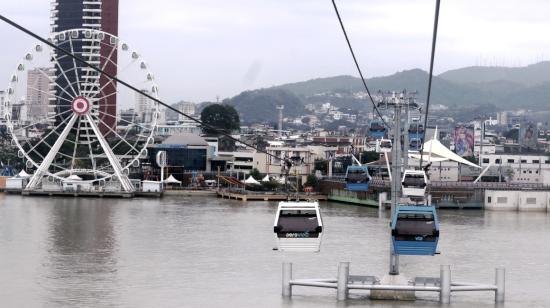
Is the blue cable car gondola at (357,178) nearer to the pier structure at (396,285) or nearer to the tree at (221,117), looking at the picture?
the pier structure at (396,285)

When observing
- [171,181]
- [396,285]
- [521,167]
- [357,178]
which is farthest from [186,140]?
[396,285]

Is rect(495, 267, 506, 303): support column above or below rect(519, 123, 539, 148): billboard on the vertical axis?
below

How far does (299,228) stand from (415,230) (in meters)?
1.81

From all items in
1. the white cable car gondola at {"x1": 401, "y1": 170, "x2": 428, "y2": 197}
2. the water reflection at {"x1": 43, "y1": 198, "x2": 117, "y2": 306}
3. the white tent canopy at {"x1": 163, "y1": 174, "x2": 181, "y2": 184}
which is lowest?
the water reflection at {"x1": 43, "y1": 198, "x2": 117, "y2": 306}

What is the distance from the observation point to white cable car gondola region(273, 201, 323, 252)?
2022 cm

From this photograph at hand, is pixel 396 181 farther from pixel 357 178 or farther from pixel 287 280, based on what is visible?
pixel 357 178

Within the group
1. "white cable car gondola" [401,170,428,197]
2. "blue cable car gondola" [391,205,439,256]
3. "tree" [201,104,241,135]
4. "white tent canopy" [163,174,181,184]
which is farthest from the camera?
"tree" [201,104,241,135]

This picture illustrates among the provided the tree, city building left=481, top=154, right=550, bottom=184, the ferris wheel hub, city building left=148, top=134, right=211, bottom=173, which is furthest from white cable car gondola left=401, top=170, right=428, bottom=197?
the tree

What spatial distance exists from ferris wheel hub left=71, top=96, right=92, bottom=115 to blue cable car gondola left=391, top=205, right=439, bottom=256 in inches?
1377

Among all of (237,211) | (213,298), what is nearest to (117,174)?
(237,211)

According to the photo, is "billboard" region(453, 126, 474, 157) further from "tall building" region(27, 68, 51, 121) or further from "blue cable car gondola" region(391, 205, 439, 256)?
"blue cable car gondola" region(391, 205, 439, 256)

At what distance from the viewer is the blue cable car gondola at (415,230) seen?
20328mm

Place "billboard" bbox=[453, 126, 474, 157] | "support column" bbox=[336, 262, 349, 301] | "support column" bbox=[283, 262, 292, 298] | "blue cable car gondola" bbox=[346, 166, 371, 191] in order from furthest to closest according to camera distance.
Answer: "billboard" bbox=[453, 126, 474, 157], "blue cable car gondola" bbox=[346, 166, 371, 191], "support column" bbox=[283, 262, 292, 298], "support column" bbox=[336, 262, 349, 301]

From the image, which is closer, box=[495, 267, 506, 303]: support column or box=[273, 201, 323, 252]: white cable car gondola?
box=[273, 201, 323, 252]: white cable car gondola
